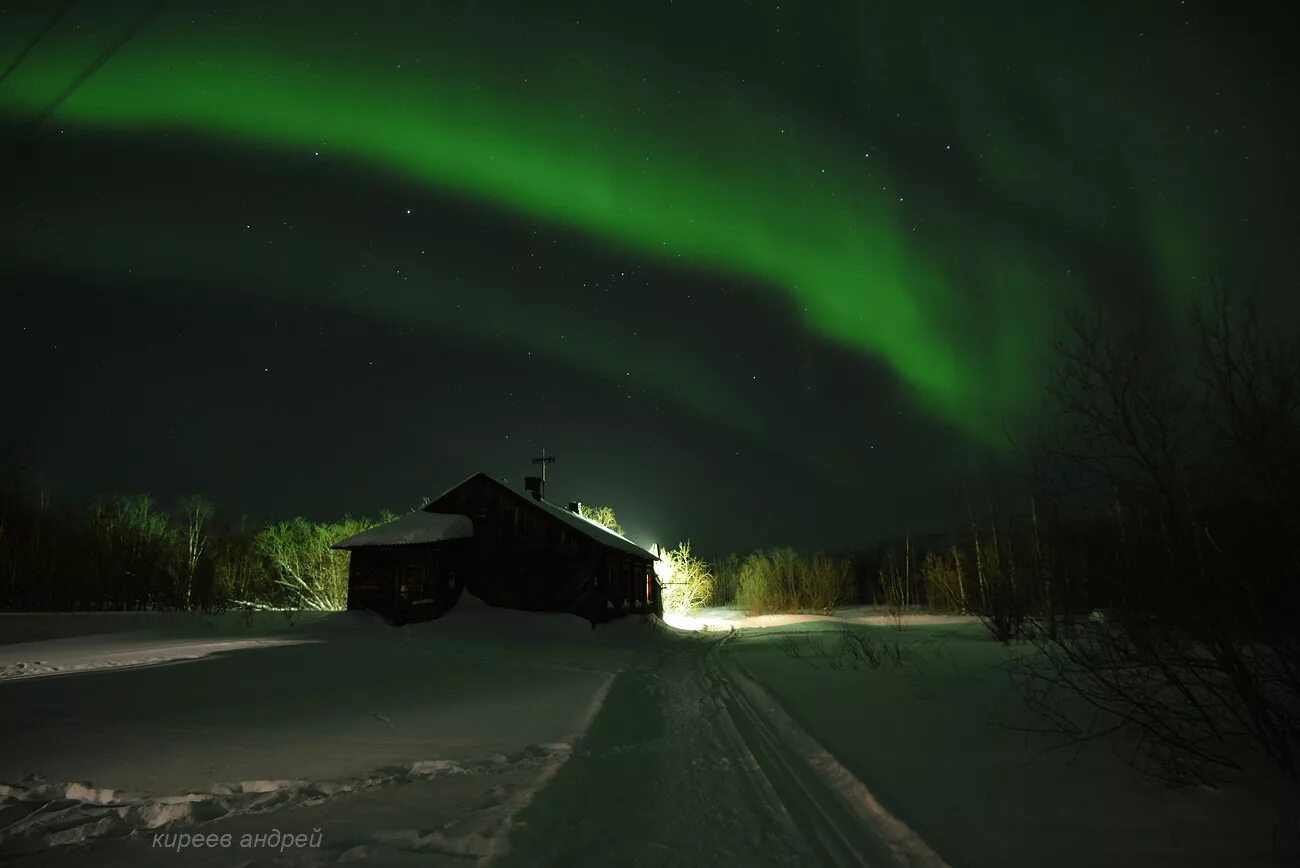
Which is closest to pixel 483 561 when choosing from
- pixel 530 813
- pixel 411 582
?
pixel 411 582

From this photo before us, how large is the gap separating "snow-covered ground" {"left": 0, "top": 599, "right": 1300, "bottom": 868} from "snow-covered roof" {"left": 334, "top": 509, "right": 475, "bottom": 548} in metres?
12.6

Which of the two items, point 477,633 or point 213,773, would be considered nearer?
point 213,773

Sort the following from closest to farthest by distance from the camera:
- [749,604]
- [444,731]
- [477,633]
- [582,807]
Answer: [582,807]
[444,731]
[477,633]
[749,604]

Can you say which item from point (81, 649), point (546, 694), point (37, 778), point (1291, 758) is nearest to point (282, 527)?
point (81, 649)

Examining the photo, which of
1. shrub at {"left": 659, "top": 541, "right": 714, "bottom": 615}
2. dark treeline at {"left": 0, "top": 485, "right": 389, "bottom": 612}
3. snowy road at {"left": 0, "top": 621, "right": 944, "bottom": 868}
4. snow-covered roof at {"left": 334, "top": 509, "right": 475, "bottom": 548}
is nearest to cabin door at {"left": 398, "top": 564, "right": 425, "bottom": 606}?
snow-covered roof at {"left": 334, "top": 509, "right": 475, "bottom": 548}

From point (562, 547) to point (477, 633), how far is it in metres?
5.50

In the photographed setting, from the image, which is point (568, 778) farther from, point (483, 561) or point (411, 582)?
point (411, 582)

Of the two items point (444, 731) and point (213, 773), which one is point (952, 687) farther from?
point (213, 773)

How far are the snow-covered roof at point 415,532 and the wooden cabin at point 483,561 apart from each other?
0.14 ft

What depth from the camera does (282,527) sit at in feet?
169

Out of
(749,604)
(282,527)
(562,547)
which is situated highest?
(282,527)

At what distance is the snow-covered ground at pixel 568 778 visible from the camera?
4070 millimetres

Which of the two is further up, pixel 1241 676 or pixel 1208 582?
pixel 1208 582

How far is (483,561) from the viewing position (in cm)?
2677
